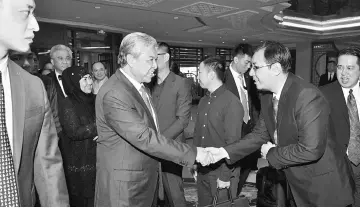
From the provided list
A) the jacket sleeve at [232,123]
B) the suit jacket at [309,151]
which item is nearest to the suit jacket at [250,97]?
the jacket sleeve at [232,123]

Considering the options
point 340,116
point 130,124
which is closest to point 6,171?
point 130,124

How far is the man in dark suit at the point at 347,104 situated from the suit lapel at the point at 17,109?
7.80 feet

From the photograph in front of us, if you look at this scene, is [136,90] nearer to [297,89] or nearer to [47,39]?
[297,89]

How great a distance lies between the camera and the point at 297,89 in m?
2.00

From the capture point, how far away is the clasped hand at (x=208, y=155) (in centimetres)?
232

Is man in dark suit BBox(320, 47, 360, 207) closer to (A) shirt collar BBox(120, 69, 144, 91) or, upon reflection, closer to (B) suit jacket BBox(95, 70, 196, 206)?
(B) suit jacket BBox(95, 70, 196, 206)

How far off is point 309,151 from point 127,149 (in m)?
1.16

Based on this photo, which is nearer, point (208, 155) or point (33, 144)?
point (33, 144)

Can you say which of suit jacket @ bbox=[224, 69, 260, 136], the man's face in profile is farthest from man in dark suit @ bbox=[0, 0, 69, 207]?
suit jacket @ bbox=[224, 69, 260, 136]

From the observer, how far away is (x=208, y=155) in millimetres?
2471

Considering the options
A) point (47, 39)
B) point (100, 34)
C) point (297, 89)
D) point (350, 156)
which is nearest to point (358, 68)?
point (350, 156)

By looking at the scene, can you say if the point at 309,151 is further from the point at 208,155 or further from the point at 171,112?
the point at 171,112

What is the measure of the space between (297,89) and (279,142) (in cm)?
39

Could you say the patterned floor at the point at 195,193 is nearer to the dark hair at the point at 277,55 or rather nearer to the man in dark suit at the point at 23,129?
the dark hair at the point at 277,55
